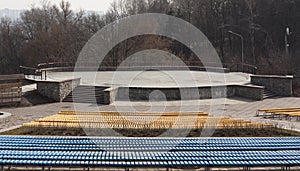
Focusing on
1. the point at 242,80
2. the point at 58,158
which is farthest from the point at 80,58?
the point at 58,158

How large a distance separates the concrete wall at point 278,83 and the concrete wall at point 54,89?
15.7 m

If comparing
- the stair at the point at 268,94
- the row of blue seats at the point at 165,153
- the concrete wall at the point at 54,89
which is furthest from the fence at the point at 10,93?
the stair at the point at 268,94

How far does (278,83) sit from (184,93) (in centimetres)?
835

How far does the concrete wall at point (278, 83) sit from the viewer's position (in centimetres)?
2777

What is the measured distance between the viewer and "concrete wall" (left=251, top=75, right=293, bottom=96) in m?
27.8

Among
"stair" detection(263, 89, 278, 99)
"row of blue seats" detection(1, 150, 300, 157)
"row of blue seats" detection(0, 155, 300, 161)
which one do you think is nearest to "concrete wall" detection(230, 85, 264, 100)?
"stair" detection(263, 89, 278, 99)

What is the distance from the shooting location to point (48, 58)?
47.3 m

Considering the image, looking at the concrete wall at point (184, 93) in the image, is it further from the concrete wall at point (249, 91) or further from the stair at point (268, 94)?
the stair at point (268, 94)

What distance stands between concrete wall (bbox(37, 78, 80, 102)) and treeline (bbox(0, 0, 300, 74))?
17523mm

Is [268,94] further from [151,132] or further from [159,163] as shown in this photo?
[159,163]

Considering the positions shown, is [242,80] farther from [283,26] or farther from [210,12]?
[210,12]

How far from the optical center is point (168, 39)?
172 feet

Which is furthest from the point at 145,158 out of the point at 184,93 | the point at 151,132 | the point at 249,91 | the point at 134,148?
the point at 249,91

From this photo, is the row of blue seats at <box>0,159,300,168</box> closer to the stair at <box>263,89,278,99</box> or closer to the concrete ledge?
the concrete ledge
